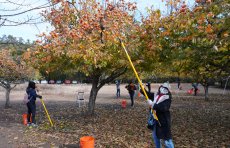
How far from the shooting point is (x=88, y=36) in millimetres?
10156

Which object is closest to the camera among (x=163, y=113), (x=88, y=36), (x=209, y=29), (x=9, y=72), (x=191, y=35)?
(x=163, y=113)

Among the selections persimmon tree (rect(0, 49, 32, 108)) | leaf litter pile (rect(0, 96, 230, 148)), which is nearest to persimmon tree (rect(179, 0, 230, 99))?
leaf litter pile (rect(0, 96, 230, 148))

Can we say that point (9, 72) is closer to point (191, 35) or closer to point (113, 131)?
point (113, 131)

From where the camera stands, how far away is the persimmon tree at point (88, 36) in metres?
10.1

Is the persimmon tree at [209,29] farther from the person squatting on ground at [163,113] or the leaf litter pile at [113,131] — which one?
the leaf litter pile at [113,131]

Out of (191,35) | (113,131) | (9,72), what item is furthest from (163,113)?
(9,72)

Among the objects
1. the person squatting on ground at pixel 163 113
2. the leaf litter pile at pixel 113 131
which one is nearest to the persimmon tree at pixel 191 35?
the person squatting on ground at pixel 163 113

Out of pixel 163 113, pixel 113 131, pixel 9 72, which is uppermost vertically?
pixel 9 72

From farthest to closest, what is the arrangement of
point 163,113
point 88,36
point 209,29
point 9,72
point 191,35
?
point 9,72 < point 88,36 < point 191,35 < point 209,29 < point 163,113

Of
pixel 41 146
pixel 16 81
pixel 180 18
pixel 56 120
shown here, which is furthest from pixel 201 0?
pixel 16 81

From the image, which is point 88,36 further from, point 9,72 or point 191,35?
point 9,72

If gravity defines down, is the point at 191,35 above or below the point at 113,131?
above

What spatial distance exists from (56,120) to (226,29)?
923cm

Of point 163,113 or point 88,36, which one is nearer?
point 163,113
